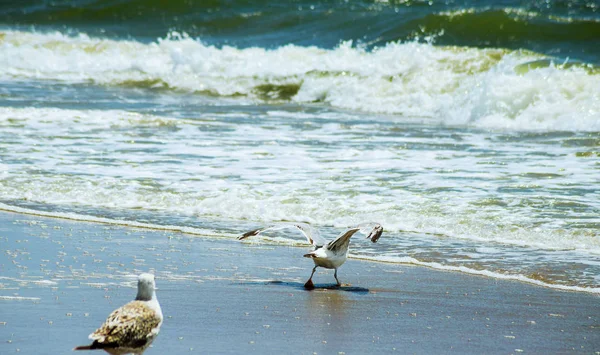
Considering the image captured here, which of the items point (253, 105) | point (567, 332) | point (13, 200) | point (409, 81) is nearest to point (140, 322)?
point (567, 332)

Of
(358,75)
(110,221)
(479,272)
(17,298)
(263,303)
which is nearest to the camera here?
(17,298)

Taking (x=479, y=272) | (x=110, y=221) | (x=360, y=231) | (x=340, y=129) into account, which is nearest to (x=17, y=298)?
(x=360, y=231)

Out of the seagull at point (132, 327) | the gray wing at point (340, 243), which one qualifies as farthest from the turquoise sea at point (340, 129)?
the seagull at point (132, 327)

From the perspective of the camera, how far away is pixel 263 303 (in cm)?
515

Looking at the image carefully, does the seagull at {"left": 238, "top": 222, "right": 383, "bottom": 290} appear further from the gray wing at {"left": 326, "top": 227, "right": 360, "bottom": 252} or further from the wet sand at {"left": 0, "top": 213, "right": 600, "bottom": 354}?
the wet sand at {"left": 0, "top": 213, "right": 600, "bottom": 354}

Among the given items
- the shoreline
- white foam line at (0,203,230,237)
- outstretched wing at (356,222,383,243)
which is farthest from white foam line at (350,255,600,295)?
white foam line at (0,203,230,237)

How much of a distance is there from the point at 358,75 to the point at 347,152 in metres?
7.57

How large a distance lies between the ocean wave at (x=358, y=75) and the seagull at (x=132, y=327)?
1001cm

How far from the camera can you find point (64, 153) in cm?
1039

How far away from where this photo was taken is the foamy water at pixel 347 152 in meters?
7.19

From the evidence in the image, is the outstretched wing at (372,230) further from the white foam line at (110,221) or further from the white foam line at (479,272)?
the white foam line at (110,221)

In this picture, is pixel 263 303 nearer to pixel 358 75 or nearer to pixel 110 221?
pixel 110 221

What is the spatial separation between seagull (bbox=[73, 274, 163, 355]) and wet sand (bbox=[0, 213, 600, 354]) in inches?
12.0

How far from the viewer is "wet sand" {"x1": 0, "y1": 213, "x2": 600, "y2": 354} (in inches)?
172
